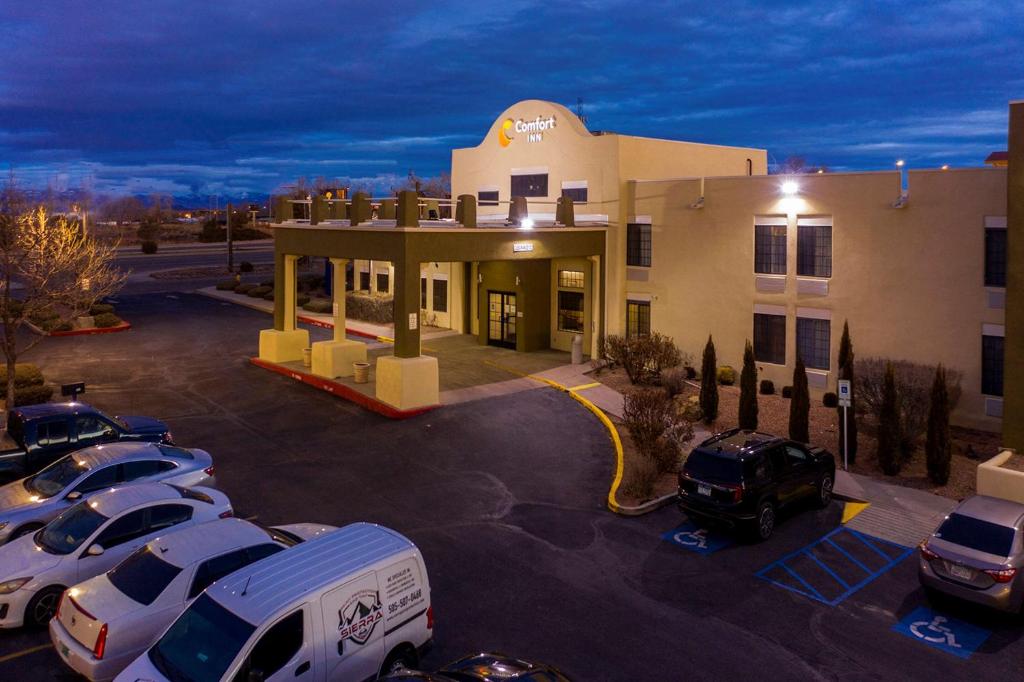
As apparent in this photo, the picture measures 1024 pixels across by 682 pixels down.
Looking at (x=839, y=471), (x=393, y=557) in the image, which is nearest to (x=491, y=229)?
(x=839, y=471)

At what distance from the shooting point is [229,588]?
8297 mm

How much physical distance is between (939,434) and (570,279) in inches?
621

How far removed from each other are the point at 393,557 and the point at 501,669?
1828 mm

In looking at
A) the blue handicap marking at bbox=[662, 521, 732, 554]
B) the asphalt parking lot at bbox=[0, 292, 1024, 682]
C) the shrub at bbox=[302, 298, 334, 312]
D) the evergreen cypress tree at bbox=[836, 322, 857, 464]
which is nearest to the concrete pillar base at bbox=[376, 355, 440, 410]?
the asphalt parking lot at bbox=[0, 292, 1024, 682]

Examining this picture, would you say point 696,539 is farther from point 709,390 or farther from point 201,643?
point 201,643

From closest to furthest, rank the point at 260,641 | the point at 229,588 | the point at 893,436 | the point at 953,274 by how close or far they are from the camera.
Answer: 1. the point at 260,641
2. the point at 229,588
3. the point at 893,436
4. the point at 953,274

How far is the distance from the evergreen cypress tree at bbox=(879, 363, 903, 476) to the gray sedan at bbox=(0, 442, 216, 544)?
13.7 m

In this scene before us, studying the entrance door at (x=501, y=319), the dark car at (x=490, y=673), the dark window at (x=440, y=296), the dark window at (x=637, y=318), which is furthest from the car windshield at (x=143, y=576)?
the dark window at (x=440, y=296)

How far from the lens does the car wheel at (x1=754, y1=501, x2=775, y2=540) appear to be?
13.5 m

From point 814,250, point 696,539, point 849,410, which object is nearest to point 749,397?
point 849,410

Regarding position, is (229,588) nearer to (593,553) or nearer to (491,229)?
(593,553)

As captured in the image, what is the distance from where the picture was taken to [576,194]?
2884 centimetres

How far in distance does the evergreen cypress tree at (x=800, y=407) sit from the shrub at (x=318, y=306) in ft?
92.3

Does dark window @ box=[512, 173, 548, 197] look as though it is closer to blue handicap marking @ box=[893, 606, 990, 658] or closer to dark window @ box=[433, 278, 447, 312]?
dark window @ box=[433, 278, 447, 312]
